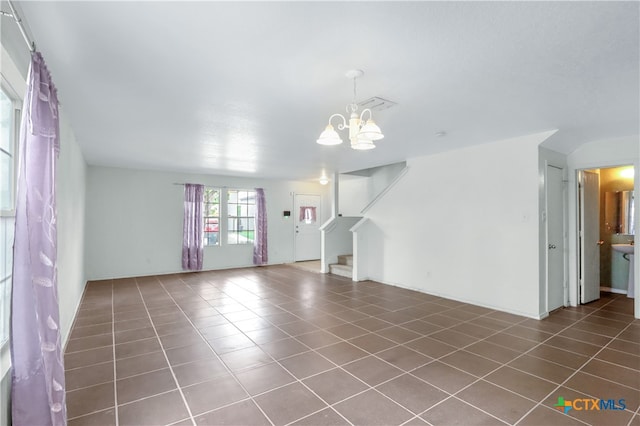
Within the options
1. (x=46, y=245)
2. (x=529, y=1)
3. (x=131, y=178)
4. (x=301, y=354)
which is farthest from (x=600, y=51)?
(x=131, y=178)

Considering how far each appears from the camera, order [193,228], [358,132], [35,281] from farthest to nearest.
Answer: [193,228] → [358,132] → [35,281]

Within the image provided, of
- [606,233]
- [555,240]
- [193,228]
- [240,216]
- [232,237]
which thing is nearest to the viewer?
[555,240]

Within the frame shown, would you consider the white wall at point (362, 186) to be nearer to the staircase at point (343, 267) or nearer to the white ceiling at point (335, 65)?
the staircase at point (343, 267)

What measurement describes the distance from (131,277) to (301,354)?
559cm

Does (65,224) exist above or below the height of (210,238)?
above

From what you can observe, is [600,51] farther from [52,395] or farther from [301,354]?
[52,395]

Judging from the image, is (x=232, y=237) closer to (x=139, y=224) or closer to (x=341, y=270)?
(x=139, y=224)

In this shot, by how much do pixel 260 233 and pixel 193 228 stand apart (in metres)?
1.74

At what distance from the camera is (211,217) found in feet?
26.5

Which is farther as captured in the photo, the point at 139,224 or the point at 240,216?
the point at 240,216

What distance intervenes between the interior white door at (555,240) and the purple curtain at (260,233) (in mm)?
6314

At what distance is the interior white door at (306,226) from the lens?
9.43 meters

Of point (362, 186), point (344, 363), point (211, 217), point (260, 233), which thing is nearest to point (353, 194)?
point (362, 186)

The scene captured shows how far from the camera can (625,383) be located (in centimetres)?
254
